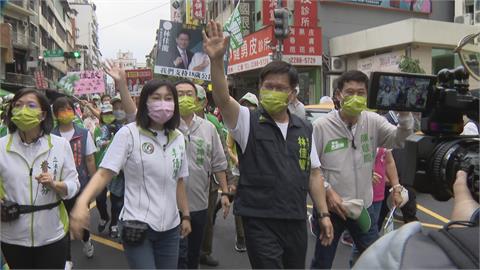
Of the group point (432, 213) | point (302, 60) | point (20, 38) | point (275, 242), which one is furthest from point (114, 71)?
point (20, 38)

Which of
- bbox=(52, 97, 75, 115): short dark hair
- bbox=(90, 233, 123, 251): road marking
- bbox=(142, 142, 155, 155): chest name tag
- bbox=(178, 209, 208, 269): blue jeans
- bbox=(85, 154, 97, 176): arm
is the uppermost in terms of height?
bbox=(52, 97, 75, 115): short dark hair

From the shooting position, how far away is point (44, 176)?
2.92 meters

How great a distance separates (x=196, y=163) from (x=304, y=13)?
15.3 m

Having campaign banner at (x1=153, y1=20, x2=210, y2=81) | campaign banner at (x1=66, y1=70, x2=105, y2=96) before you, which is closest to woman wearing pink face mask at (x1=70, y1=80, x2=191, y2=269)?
campaign banner at (x1=153, y1=20, x2=210, y2=81)

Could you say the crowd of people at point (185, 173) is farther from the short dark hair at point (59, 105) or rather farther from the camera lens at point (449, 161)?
the short dark hair at point (59, 105)

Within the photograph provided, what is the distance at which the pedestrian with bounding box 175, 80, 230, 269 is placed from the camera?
12.3ft

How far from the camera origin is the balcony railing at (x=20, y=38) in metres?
35.2

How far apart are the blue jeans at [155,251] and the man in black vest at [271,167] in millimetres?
448

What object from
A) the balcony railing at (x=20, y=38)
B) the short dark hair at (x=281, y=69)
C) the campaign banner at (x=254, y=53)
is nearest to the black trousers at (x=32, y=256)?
the short dark hair at (x=281, y=69)

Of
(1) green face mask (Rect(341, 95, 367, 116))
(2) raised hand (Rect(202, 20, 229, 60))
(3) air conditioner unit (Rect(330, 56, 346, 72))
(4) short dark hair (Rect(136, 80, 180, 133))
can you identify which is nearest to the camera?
(2) raised hand (Rect(202, 20, 229, 60))

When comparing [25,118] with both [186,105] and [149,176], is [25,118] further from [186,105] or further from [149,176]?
[186,105]

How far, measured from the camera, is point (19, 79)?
1388 inches

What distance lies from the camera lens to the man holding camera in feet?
5.29

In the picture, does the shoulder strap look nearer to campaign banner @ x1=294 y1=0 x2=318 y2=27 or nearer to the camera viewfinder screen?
the camera viewfinder screen
